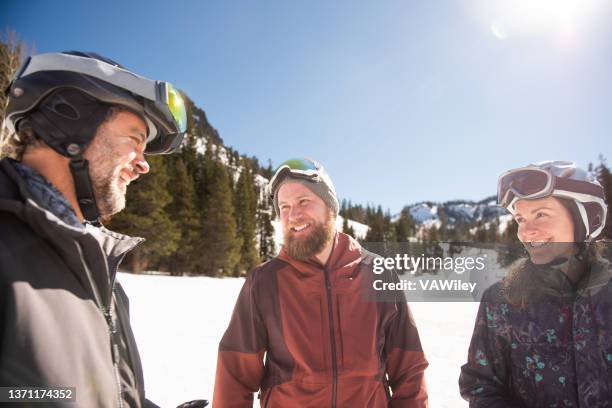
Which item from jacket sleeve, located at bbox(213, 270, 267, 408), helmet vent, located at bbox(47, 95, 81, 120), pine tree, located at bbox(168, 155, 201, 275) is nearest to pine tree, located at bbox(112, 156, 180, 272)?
pine tree, located at bbox(168, 155, 201, 275)

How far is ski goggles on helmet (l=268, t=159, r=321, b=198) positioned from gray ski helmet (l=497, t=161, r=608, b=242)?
1682 millimetres

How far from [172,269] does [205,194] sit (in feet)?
39.2

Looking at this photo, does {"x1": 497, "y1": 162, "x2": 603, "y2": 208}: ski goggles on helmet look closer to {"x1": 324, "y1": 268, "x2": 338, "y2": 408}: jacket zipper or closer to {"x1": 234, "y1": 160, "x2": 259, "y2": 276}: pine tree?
{"x1": 324, "y1": 268, "x2": 338, "y2": 408}: jacket zipper

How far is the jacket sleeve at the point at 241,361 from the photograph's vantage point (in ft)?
8.36

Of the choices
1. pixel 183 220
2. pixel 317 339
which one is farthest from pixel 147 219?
pixel 317 339

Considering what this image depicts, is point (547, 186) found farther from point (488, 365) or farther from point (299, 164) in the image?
point (299, 164)

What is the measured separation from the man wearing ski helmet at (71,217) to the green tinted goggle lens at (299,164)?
1223mm

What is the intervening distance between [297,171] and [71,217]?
1.94 meters

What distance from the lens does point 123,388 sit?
1.52 metres

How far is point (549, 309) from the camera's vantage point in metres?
2.13

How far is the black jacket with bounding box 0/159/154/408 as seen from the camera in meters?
1.07

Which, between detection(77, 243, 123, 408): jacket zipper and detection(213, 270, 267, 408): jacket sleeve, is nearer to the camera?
detection(77, 243, 123, 408): jacket zipper

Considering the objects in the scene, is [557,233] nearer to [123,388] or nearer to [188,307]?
[123,388]

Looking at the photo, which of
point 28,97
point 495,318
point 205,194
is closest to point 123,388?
point 28,97
